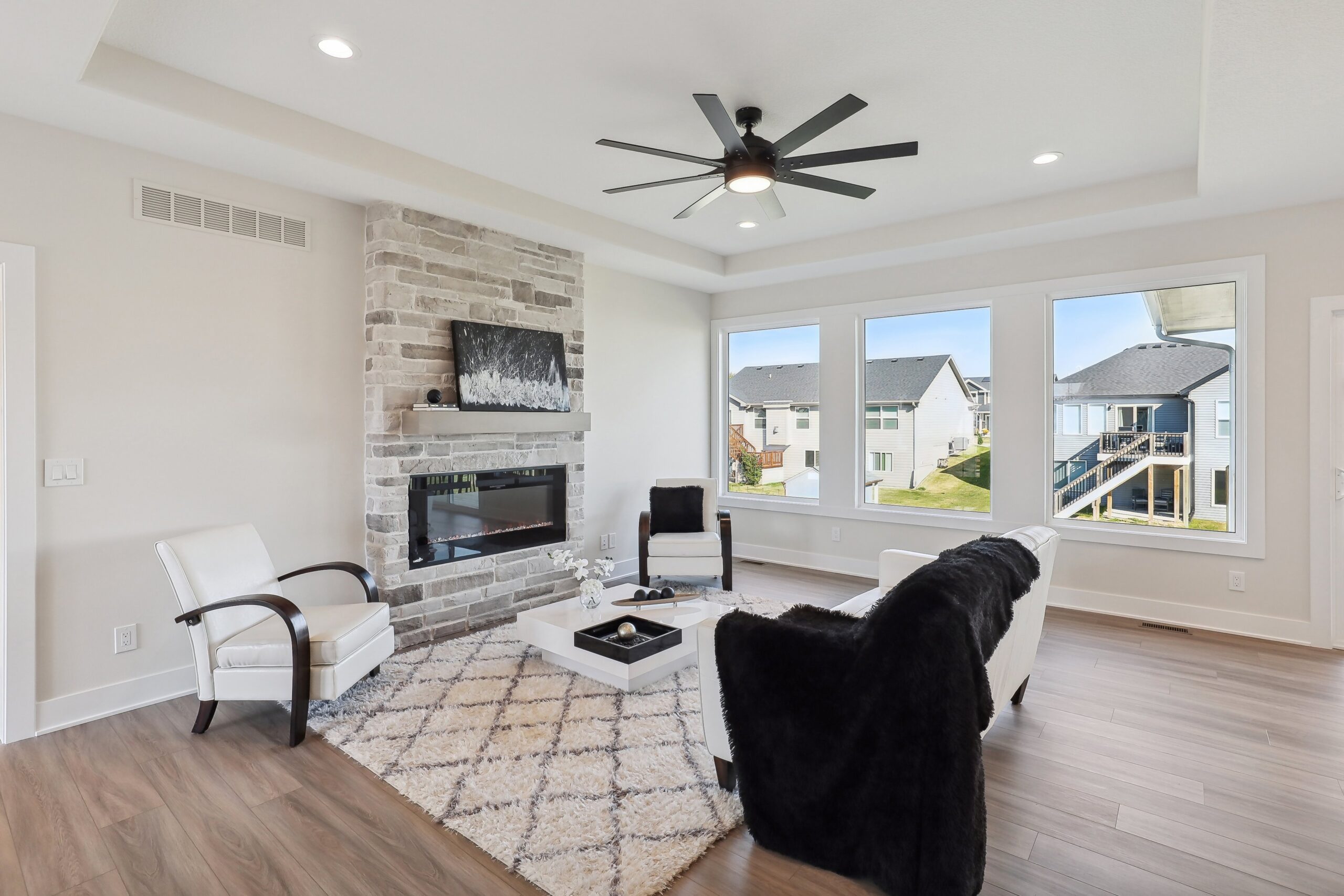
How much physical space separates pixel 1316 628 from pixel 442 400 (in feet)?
18.1

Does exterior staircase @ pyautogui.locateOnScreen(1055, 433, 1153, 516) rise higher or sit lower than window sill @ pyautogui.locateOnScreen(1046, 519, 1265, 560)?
higher

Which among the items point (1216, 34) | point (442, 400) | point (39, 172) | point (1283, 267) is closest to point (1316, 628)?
point (1283, 267)

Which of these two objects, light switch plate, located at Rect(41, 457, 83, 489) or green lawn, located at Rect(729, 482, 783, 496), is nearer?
light switch plate, located at Rect(41, 457, 83, 489)

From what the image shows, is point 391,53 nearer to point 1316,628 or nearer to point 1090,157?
point 1090,157

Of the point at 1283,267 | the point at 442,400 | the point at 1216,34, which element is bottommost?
the point at 442,400

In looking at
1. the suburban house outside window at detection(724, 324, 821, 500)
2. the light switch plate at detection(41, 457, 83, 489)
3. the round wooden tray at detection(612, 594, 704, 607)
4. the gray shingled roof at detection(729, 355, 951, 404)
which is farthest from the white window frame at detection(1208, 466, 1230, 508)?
the light switch plate at detection(41, 457, 83, 489)

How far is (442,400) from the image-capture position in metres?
4.35

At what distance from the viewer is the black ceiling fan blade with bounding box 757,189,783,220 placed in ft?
11.0

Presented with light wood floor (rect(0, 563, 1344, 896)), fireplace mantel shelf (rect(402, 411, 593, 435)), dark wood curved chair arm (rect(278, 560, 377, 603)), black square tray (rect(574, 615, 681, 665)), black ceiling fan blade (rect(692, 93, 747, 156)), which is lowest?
light wood floor (rect(0, 563, 1344, 896))

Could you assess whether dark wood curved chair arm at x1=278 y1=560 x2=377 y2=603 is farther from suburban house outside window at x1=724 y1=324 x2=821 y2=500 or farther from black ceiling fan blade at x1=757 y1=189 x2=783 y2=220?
suburban house outside window at x1=724 y1=324 x2=821 y2=500

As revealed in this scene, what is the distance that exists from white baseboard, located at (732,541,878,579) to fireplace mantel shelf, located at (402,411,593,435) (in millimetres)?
2179

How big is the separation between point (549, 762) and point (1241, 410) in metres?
4.66

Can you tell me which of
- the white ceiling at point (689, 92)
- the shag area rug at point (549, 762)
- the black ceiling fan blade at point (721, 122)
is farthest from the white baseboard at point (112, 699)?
the black ceiling fan blade at point (721, 122)

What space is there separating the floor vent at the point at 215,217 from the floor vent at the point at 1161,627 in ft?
18.8
